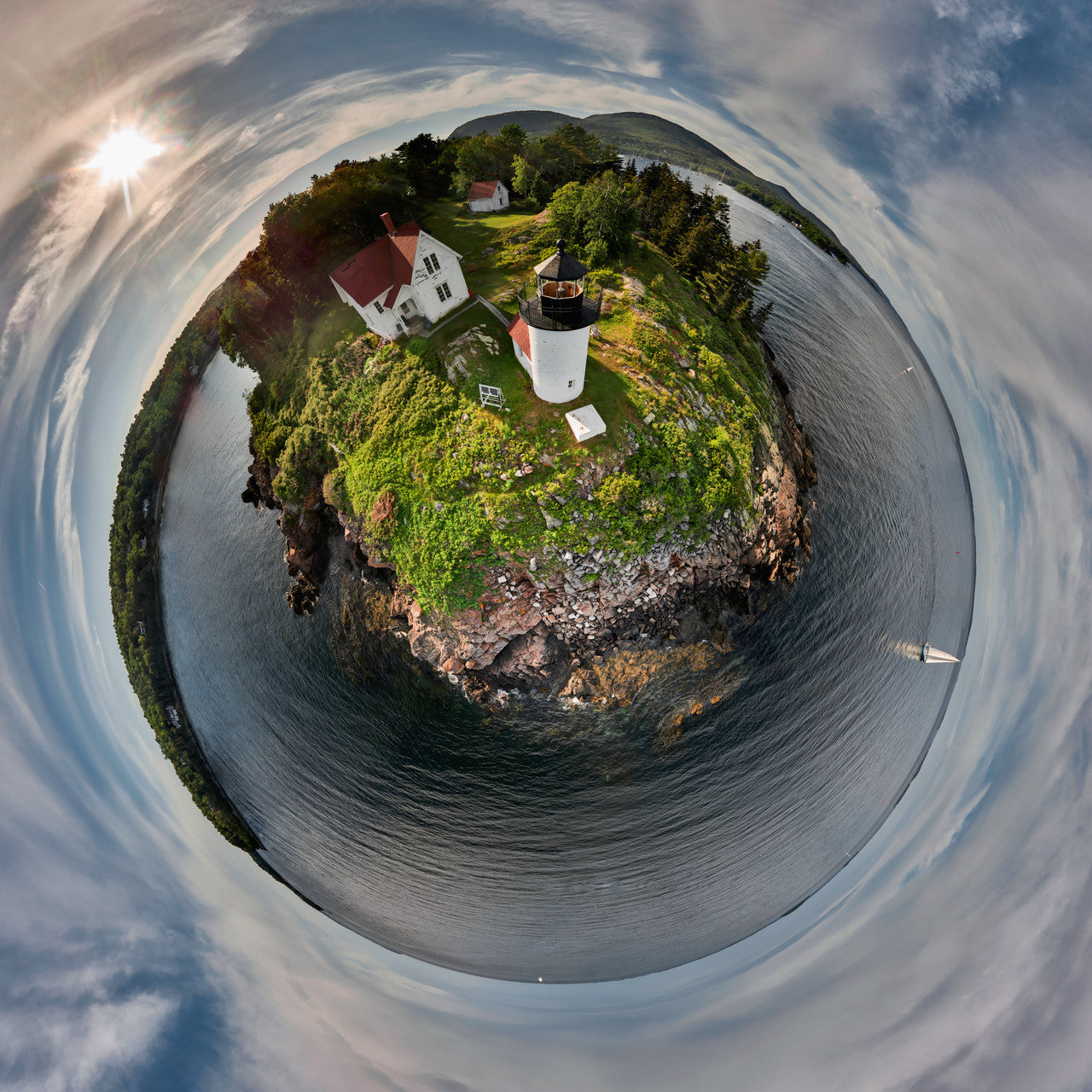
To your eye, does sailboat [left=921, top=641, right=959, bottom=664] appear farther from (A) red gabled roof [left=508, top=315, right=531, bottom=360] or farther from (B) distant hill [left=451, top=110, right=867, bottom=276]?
(A) red gabled roof [left=508, top=315, right=531, bottom=360]

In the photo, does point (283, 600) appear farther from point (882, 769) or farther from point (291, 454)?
point (882, 769)

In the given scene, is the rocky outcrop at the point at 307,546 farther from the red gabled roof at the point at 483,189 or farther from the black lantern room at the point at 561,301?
the red gabled roof at the point at 483,189

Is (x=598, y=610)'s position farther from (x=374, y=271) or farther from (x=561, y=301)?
(x=374, y=271)

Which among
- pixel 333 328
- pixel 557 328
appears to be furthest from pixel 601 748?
pixel 333 328

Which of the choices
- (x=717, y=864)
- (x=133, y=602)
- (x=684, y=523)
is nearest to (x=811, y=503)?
(x=684, y=523)

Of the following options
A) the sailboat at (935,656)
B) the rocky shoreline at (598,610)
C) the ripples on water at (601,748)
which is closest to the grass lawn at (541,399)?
the rocky shoreline at (598,610)
